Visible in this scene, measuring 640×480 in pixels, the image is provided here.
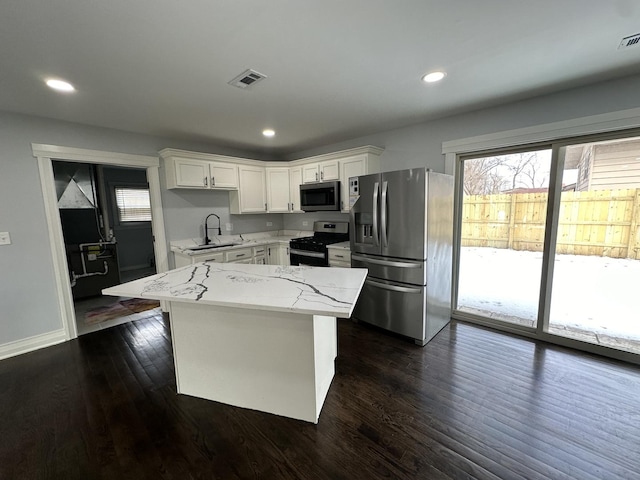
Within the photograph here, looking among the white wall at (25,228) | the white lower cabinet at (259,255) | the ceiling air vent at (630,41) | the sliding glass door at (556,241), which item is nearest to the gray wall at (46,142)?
the white wall at (25,228)

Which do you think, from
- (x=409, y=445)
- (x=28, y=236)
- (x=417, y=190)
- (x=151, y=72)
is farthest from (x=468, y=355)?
(x=28, y=236)

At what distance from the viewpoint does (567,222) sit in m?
2.67

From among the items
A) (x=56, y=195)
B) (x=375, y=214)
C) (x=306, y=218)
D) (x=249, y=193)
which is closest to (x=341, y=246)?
(x=375, y=214)

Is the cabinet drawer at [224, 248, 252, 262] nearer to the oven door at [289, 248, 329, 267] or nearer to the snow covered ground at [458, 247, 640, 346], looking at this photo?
the oven door at [289, 248, 329, 267]

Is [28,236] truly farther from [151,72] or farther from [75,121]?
[151,72]

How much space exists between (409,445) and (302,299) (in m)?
Result: 1.11

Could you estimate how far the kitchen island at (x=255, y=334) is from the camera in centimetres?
169

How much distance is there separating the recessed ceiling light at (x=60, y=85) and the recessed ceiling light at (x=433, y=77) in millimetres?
2802

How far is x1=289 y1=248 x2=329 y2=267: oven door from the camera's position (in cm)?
366

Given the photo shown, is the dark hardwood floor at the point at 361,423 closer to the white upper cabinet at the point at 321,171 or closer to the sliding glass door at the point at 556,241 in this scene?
the sliding glass door at the point at 556,241

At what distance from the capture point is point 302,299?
5.08 feet

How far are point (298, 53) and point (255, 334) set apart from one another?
6.26 feet

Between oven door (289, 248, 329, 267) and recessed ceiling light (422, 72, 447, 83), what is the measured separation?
225 cm

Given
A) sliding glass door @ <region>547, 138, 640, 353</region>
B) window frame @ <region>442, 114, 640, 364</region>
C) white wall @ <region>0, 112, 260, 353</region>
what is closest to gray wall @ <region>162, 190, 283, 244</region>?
white wall @ <region>0, 112, 260, 353</region>
